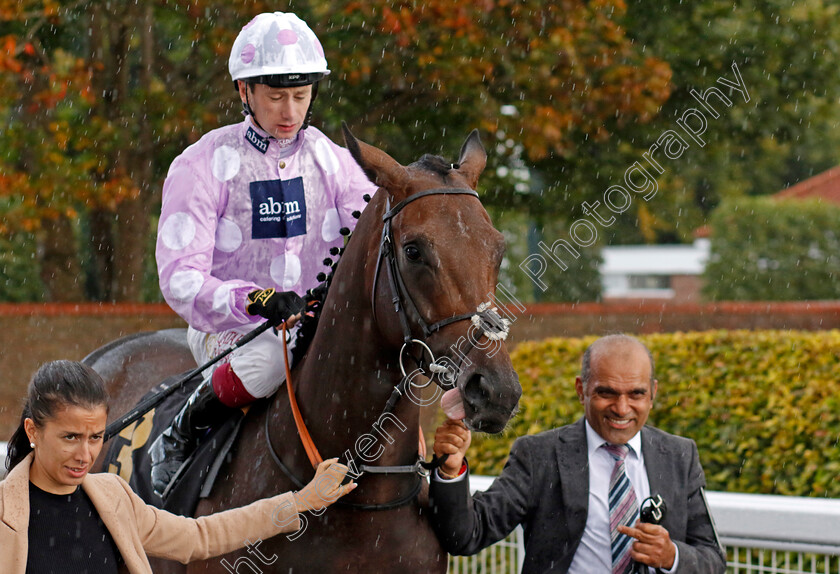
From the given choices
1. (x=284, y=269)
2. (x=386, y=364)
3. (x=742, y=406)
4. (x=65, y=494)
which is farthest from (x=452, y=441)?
(x=742, y=406)

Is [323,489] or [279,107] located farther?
[279,107]

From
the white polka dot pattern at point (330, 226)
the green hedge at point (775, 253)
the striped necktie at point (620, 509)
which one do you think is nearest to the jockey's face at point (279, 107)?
the white polka dot pattern at point (330, 226)

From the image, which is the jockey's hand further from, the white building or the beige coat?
the white building

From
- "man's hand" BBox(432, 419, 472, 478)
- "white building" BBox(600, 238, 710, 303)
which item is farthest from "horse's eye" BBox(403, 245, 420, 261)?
"white building" BBox(600, 238, 710, 303)

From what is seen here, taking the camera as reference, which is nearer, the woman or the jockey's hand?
the woman

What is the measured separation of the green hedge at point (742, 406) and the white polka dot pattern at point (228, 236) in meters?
2.84

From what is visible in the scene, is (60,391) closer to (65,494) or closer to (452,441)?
(65,494)

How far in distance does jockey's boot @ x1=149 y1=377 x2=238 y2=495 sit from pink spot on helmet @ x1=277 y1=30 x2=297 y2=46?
1.11 m

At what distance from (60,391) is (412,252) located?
3.12ft

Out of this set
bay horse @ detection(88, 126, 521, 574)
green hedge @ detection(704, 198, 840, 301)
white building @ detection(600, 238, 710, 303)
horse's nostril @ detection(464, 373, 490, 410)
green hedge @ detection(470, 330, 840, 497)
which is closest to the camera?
horse's nostril @ detection(464, 373, 490, 410)

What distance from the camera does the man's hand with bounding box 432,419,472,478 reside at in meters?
2.81

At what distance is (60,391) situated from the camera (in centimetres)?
231

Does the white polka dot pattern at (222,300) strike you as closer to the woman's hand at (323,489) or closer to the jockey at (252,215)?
the jockey at (252,215)

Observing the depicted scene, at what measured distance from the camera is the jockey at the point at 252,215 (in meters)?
3.10
